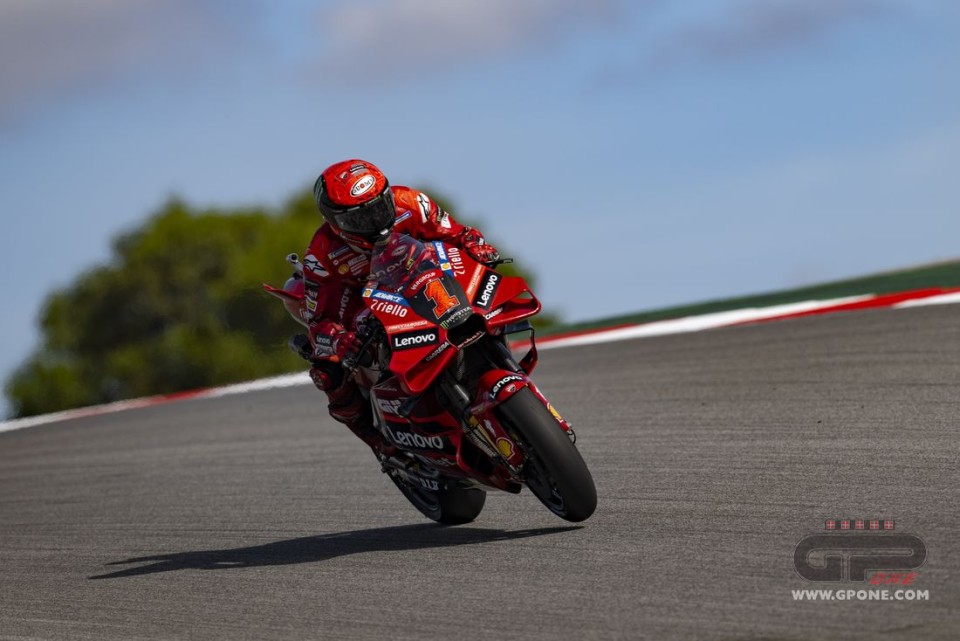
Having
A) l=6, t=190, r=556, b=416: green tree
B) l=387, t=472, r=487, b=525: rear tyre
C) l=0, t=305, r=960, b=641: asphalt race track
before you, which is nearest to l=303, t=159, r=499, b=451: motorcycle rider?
l=387, t=472, r=487, b=525: rear tyre

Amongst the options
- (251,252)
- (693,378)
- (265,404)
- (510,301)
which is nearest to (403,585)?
(510,301)

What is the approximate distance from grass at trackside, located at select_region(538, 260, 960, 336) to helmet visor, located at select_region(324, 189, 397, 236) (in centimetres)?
897

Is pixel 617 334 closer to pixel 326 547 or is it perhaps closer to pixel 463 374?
pixel 326 547

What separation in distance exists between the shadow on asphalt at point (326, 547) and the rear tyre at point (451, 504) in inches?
2.5

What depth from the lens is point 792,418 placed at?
8.79m

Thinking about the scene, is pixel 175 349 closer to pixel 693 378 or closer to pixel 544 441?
pixel 693 378

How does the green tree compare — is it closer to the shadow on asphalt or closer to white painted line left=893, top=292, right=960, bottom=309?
white painted line left=893, top=292, right=960, bottom=309

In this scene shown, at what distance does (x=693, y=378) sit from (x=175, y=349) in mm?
36501

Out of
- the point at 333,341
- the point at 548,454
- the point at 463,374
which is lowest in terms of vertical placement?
the point at 548,454

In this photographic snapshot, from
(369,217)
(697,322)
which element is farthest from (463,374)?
(697,322)

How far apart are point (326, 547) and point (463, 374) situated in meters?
1.26

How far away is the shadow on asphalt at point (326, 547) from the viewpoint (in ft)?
21.7

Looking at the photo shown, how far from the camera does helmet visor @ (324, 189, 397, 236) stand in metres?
6.46

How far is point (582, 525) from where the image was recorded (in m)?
6.45
